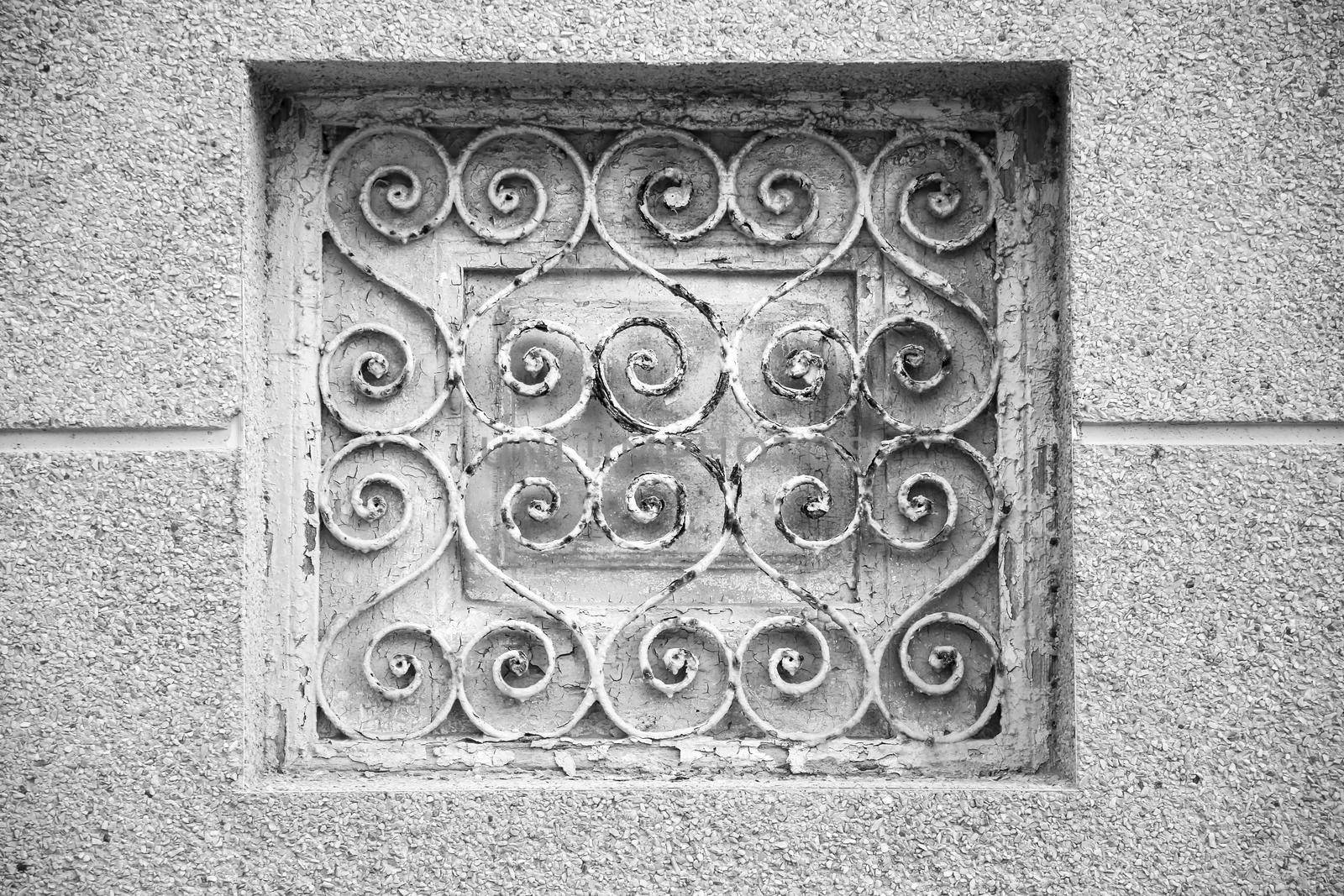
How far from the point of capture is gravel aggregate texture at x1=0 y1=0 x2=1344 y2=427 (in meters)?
1.71

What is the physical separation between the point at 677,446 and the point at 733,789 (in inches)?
26.6

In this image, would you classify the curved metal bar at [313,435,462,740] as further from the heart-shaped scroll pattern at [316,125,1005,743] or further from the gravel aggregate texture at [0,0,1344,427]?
the gravel aggregate texture at [0,0,1344,427]

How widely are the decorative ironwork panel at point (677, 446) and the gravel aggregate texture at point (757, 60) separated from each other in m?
0.17

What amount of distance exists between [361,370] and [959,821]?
1.47m

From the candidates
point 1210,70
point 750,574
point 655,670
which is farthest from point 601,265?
point 1210,70

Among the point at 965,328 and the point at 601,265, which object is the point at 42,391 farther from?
the point at 965,328

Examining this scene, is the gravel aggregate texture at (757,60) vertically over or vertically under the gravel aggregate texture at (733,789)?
over

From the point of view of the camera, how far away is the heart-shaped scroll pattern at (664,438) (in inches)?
72.4

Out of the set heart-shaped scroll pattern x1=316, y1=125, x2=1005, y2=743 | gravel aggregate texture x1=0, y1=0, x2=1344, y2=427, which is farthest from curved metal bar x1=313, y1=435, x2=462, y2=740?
gravel aggregate texture x1=0, y1=0, x2=1344, y2=427

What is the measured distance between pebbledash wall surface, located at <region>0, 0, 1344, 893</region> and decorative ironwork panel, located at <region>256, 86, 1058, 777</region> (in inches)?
5.6

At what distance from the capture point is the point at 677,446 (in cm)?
186

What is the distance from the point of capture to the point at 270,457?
1.83 m

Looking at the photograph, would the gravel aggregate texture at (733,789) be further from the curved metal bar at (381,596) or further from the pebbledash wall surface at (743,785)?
the curved metal bar at (381,596)

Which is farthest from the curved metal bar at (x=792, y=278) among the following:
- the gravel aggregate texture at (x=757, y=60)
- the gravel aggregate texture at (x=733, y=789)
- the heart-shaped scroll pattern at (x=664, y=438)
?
the gravel aggregate texture at (x=733, y=789)
